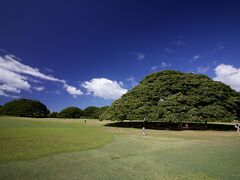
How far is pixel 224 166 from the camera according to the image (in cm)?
916

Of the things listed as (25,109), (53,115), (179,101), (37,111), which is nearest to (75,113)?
(53,115)

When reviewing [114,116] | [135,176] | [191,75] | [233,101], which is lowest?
[135,176]

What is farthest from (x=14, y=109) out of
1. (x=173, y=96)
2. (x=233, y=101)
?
(x=233, y=101)

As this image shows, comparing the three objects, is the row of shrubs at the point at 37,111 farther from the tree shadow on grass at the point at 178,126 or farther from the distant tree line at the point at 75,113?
the tree shadow on grass at the point at 178,126

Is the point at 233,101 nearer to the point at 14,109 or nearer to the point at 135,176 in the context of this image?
the point at 135,176

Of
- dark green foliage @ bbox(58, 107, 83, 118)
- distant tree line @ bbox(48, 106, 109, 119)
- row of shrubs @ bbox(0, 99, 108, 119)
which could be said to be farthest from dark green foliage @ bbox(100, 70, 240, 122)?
dark green foliage @ bbox(58, 107, 83, 118)

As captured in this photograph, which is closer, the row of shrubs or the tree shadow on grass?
the tree shadow on grass

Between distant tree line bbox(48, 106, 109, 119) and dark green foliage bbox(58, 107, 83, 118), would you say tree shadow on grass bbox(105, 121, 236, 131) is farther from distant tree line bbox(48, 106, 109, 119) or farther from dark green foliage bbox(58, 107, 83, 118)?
dark green foliage bbox(58, 107, 83, 118)

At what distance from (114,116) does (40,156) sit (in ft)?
72.8

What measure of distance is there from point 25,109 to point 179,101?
7587 centimetres

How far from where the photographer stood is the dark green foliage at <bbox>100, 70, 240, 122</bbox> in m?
28.8

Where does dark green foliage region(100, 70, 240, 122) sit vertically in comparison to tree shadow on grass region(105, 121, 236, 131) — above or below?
above

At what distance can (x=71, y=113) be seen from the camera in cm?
9350

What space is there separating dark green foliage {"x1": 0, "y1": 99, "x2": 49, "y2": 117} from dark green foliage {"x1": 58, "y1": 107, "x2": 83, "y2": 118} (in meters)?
7.94
